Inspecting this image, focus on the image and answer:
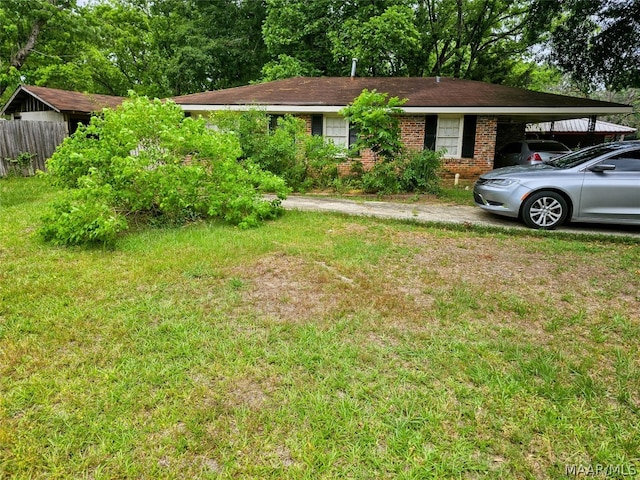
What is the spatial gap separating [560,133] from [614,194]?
18.1 meters

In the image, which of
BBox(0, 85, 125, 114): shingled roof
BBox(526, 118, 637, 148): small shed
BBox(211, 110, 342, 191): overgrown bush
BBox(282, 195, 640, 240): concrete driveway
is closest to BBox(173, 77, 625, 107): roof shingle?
BBox(211, 110, 342, 191): overgrown bush

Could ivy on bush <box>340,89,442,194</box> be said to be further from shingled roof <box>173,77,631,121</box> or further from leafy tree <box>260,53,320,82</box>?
leafy tree <box>260,53,320,82</box>

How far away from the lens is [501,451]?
1912 millimetres

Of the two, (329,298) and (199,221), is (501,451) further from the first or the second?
(199,221)

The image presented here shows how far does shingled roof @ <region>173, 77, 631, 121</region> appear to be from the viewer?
457 inches

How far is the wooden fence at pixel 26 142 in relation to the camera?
11180 millimetres

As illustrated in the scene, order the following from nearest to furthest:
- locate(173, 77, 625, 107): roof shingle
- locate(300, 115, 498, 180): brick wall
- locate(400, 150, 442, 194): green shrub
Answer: locate(400, 150, 442, 194): green shrub, locate(173, 77, 625, 107): roof shingle, locate(300, 115, 498, 180): brick wall

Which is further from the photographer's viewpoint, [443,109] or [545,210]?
[443,109]

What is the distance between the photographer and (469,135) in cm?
1263

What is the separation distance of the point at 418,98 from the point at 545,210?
749 centimetres

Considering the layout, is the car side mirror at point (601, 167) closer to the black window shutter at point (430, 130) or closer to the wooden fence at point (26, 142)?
the black window shutter at point (430, 130)

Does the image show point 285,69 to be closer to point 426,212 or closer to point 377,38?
point 377,38

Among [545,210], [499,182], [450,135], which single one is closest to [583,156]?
[545,210]

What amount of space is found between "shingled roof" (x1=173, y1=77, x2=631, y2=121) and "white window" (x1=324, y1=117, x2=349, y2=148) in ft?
2.44
